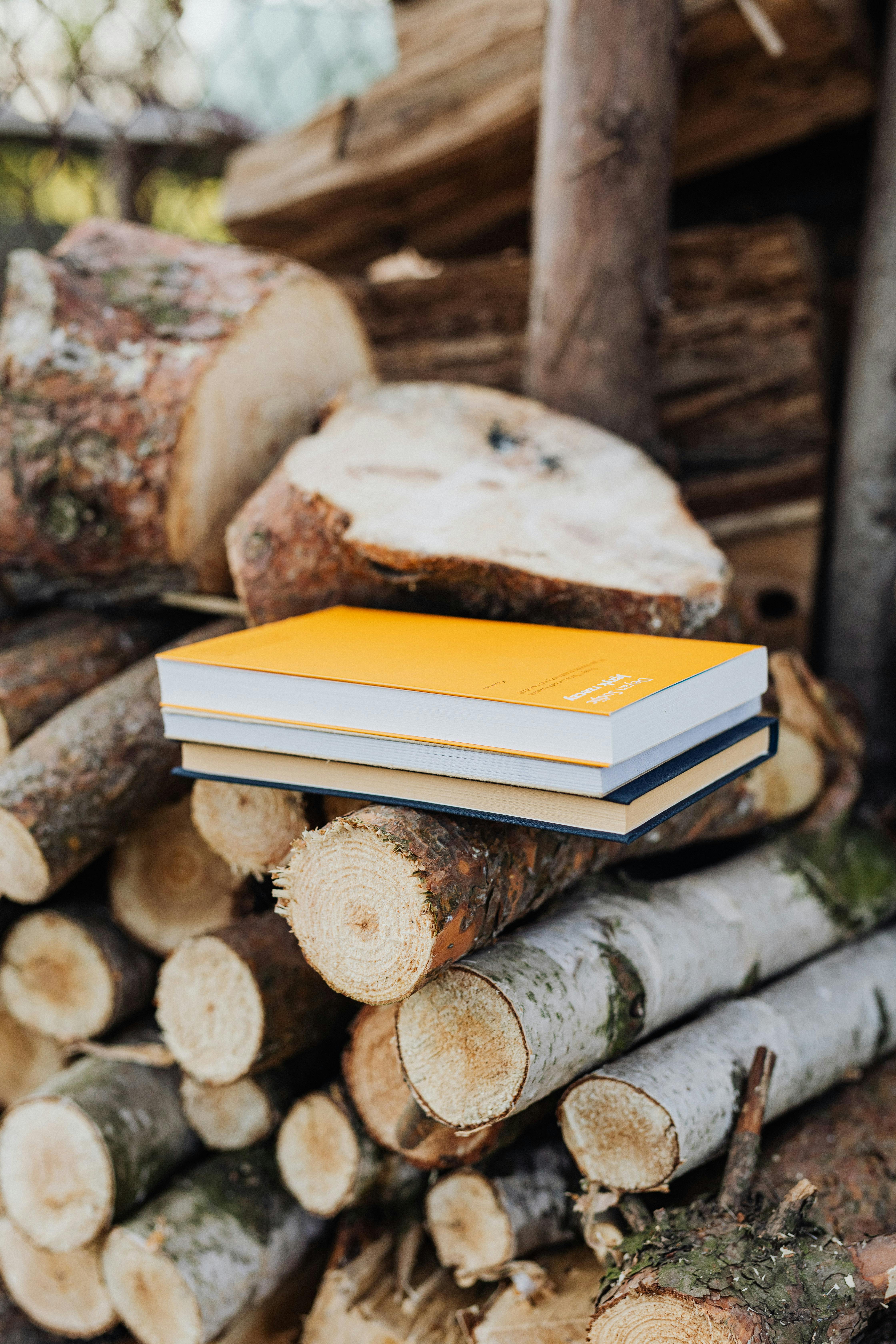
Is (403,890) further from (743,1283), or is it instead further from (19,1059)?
(19,1059)

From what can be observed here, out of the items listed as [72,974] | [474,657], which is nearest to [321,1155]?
[72,974]

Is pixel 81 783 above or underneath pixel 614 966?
above

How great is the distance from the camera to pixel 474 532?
1359mm

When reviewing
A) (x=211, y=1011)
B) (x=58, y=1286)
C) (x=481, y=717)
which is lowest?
(x=58, y=1286)

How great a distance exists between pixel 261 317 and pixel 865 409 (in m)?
1.26

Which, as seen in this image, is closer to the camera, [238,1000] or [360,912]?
[360,912]

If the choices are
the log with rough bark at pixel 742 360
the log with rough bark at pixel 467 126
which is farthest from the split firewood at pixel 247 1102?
the log with rough bark at pixel 467 126

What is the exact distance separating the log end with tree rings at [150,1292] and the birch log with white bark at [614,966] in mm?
546

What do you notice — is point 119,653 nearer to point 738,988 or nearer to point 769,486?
point 738,988

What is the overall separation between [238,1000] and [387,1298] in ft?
1.49

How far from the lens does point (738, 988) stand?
1381 mm

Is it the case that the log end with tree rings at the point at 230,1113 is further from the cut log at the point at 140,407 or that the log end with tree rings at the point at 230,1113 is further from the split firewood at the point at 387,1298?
the cut log at the point at 140,407

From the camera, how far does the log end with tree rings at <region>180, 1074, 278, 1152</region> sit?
1.45 metres

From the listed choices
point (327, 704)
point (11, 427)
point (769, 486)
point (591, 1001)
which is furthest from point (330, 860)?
point (769, 486)
